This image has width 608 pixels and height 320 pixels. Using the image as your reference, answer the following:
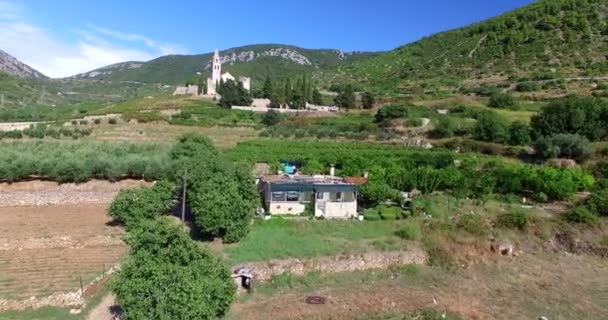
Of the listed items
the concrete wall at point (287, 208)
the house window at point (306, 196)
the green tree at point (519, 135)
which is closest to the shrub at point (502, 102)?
the green tree at point (519, 135)

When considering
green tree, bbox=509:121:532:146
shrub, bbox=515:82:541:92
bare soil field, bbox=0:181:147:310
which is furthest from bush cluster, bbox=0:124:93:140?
shrub, bbox=515:82:541:92

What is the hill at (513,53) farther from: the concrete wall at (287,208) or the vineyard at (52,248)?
the vineyard at (52,248)

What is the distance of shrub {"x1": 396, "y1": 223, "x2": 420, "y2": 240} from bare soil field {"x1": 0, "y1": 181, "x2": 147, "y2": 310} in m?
15.1

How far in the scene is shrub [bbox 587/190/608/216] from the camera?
30.5 meters

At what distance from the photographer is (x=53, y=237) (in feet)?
79.8

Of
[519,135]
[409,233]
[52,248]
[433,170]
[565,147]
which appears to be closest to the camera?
[52,248]

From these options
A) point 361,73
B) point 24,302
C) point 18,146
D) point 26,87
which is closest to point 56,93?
point 26,87

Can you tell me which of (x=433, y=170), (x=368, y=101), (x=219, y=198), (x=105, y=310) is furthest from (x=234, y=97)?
(x=105, y=310)

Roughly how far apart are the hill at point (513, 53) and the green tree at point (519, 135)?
36.9 metres

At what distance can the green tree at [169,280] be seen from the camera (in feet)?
44.0

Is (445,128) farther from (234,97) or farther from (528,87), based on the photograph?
(234,97)

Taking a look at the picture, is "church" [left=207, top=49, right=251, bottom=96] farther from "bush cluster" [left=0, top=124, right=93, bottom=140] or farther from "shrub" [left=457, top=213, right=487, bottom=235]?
"shrub" [left=457, top=213, right=487, bottom=235]

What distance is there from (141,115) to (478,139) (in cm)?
4311

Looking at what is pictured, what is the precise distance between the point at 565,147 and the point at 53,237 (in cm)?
4147
